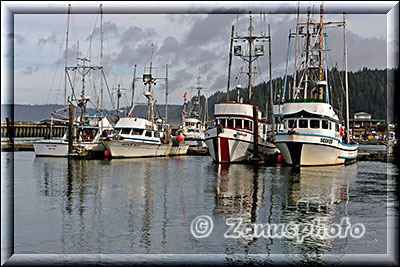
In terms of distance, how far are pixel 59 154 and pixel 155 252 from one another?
4350 centimetres

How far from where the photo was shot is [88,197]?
934 inches

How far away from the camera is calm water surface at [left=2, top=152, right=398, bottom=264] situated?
14.5 meters

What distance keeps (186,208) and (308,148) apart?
836 inches

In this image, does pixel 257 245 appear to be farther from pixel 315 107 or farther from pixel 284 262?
pixel 315 107

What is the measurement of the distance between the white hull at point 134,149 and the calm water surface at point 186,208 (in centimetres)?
1557

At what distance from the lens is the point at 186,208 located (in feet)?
67.3

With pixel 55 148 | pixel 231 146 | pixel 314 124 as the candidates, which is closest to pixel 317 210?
pixel 314 124

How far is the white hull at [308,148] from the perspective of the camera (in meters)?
38.8

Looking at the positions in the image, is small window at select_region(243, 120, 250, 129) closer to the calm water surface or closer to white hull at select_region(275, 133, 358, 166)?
white hull at select_region(275, 133, 358, 166)

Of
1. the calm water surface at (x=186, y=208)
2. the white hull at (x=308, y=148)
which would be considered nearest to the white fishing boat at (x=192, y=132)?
the white hull at (x=308, y=148)

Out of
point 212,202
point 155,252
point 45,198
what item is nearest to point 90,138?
point 45,198

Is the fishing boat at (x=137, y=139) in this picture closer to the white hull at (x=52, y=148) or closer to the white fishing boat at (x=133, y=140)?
the white fishing boat at (x=133, y=140)

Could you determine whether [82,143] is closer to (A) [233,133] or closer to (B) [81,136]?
(B) [81,136]

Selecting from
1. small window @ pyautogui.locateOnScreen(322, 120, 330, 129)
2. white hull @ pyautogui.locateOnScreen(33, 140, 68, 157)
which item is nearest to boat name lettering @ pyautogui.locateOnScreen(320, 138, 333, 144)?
small window @ pyautogui.locateOnScreen(322, 120, 330, 129)
